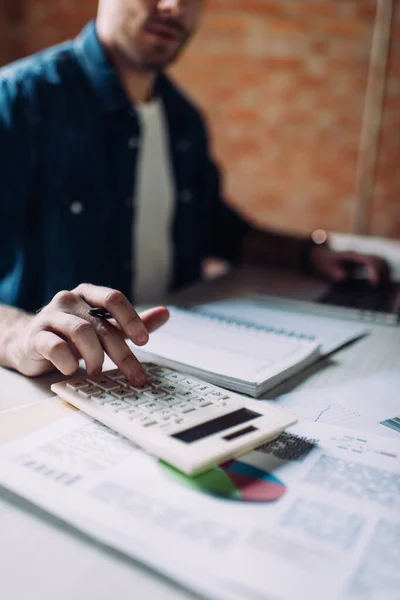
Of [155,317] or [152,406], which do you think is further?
[155,317]

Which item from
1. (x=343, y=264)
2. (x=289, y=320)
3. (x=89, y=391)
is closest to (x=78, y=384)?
(x=89, y=391)

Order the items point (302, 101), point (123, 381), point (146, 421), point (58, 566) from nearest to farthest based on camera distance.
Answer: point (58, 566)
point (146, 421)
point (123, 381)
point (302, 101)

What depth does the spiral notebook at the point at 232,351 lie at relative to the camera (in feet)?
2.32

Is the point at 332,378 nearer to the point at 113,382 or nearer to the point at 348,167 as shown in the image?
the point at 113,382

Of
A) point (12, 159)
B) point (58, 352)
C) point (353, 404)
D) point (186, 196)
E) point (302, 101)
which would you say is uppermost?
point (302, 101)

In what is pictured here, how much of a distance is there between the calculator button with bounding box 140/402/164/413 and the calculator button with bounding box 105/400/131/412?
0.02 metres

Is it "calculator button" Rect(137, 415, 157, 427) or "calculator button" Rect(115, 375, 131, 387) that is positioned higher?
"calculator button" Rect(115, 375, 131, 387)

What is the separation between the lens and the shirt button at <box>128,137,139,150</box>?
1334mm

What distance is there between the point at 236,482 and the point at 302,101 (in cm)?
196

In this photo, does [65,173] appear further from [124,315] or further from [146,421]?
[146,421]

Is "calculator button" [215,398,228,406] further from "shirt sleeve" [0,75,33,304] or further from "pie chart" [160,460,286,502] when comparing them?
"shirt sleeve" [0,75,33,304]

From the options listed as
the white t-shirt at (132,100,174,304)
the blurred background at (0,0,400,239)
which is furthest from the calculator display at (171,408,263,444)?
the blurred background at (0,0,400,239)

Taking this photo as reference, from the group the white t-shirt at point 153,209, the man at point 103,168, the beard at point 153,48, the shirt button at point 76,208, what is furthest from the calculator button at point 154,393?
the beard at point 153,48

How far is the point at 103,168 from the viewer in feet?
4.22
